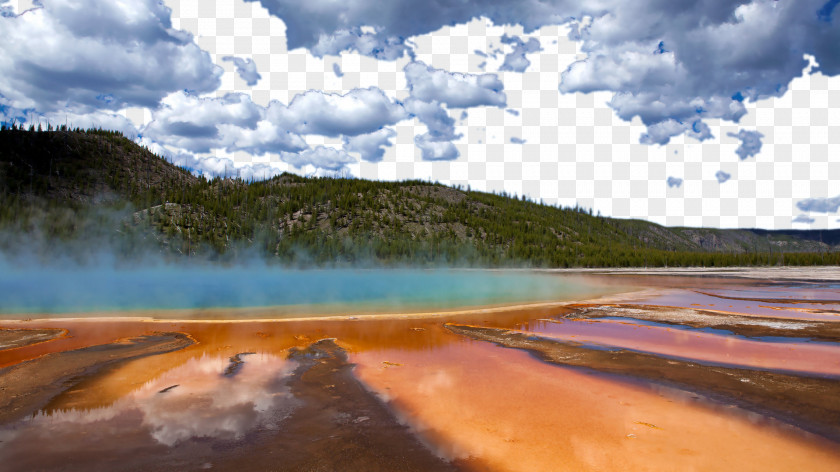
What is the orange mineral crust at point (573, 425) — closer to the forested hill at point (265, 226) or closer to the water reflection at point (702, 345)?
the water reflection at point (702, 345)

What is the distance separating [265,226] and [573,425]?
520 feet

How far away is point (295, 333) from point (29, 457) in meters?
12.9

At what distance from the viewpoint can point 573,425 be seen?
915cm

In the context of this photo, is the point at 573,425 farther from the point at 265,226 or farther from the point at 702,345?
the point at 265,226

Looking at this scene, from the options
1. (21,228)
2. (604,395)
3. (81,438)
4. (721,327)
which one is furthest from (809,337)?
(21,228)

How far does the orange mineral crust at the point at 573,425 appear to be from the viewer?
7.52 metres

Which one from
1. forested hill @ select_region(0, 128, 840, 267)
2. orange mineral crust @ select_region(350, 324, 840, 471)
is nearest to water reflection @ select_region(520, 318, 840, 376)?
orange mineral crust @ select_region(350, 324, 840, 471)


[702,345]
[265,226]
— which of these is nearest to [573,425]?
[702,345]

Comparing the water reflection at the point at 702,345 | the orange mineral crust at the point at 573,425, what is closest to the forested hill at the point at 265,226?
the water reflection at the point at 702,345

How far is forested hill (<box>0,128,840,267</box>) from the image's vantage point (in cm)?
13000

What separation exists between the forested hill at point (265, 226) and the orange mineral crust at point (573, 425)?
124 metres

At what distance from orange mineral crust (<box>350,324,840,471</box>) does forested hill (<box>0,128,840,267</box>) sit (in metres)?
124

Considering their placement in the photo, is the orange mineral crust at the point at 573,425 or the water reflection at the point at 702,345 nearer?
the orange mineral crust at the point at 573,425

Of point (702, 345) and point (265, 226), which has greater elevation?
point (265, 226)
